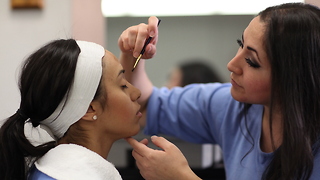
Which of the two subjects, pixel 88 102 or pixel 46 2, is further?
pixel 46 2

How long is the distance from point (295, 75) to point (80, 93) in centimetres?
53

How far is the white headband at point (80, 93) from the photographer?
1.02 metres

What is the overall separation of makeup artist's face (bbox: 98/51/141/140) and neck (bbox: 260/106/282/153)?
0.38 m

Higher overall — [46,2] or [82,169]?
[46,2]

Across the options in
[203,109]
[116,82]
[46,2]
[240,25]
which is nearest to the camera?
[116,82]

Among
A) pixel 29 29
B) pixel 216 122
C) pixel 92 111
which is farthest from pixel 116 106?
pixel 29 29

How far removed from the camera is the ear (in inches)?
42.0

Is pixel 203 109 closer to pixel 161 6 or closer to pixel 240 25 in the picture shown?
pixel 161 6

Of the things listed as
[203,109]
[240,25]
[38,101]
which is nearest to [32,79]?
[38,101]

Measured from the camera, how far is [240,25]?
2.64 metres

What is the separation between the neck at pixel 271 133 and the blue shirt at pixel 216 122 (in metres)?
0.02

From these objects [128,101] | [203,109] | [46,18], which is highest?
[46,18]

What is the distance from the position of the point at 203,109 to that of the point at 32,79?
0.64 m

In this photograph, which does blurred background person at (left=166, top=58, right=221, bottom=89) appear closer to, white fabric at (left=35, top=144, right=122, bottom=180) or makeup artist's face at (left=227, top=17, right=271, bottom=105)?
makeup artist's face at (left=227, top=17, right=271, bottom=105)
